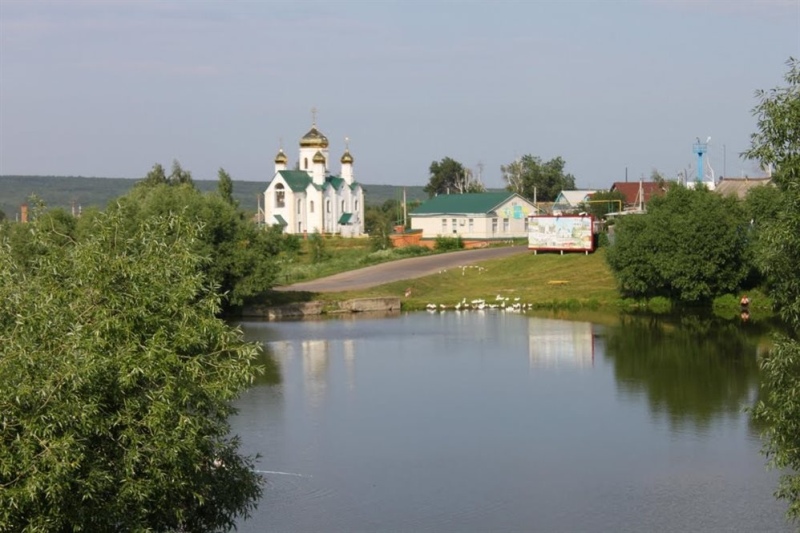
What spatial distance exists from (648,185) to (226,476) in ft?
249

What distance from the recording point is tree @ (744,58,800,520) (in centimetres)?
1531

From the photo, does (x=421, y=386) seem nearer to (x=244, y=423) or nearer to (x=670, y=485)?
(x=244, y=423)

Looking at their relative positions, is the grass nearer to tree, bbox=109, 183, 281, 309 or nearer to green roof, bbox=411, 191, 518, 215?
tree, bbox=109, 183, 281, 309

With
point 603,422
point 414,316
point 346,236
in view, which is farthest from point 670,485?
point 346,236

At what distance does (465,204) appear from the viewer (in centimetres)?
7556

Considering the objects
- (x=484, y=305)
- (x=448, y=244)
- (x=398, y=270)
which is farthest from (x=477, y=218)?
(x=484, y=305)

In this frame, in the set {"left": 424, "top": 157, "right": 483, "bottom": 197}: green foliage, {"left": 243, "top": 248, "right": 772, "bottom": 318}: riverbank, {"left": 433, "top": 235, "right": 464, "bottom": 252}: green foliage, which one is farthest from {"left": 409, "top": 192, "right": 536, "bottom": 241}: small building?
{"left": 424, "top": 157, "right": 483, "bottom": 197}: green foliage

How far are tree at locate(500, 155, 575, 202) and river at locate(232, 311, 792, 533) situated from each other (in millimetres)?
66470

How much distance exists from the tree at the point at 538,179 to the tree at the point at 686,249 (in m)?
59.5

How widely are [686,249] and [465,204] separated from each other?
Result: 31.8 meters

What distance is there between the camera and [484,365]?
35031mm

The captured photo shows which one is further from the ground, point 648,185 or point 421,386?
point 648,185

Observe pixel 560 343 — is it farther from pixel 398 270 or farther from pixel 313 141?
pixel 313 141

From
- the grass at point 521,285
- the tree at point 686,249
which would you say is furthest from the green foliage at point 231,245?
the tree at point 686,249
